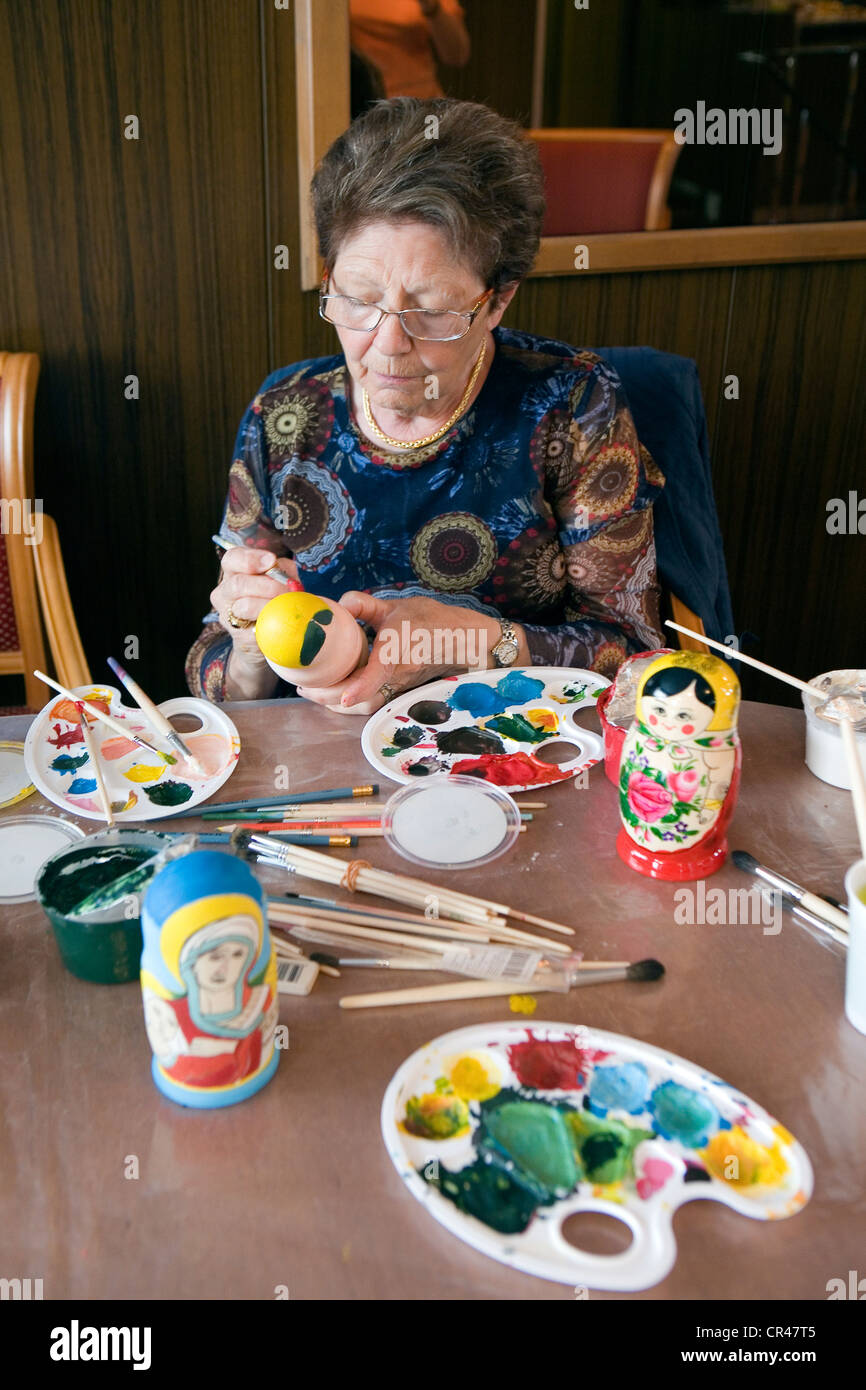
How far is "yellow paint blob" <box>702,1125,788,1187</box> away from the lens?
2.52ft

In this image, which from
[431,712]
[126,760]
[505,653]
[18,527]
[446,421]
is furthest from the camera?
[18,527]

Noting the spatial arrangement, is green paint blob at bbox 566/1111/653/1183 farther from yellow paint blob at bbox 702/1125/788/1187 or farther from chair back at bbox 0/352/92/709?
chair back at bbox 0/352/92/709

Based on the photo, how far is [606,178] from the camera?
2562 millimetres

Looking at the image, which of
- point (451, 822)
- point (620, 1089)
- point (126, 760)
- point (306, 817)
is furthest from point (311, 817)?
point (620, 1089)

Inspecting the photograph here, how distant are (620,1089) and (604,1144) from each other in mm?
50

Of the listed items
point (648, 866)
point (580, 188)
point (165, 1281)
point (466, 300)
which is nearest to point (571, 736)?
point (648, 866)

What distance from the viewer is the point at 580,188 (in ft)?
8.37

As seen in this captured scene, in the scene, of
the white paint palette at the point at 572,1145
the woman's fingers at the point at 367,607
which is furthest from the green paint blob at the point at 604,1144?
the woman's fingers at the point at 367,607

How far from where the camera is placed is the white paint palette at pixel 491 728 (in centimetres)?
124

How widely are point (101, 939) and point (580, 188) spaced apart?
2.20m

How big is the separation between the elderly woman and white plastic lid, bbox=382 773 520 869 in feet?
0.83

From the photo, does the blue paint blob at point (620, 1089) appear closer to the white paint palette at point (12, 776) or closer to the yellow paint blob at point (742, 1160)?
the yellow paint blob at point (742, 1160)

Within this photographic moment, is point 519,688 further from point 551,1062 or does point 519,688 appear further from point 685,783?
point 551,1062

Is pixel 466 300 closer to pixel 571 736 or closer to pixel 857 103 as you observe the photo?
pixel 571 736
